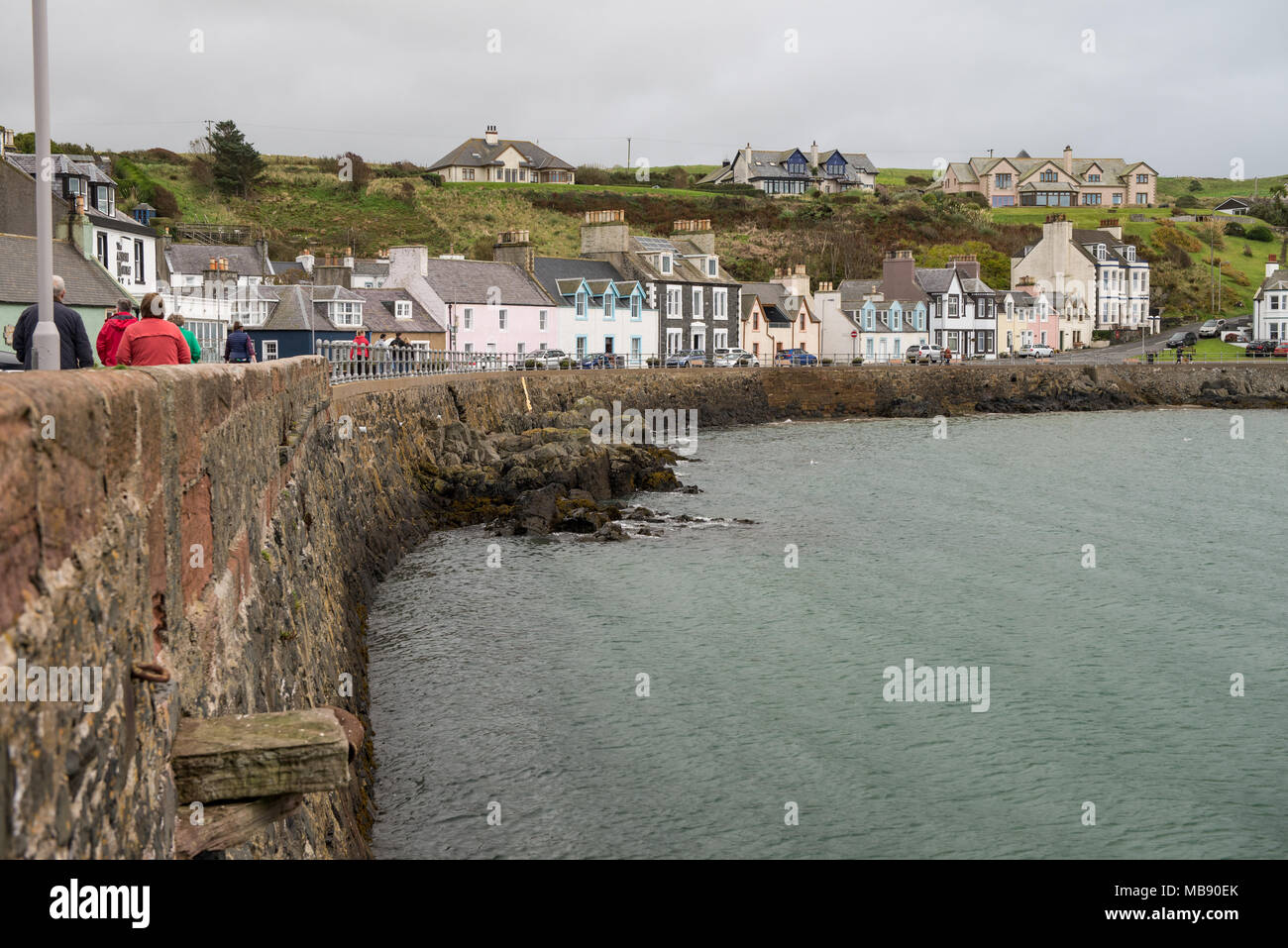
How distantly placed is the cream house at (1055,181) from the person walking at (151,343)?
153116mm

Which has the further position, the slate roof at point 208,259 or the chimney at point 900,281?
the chimney at point 900,281

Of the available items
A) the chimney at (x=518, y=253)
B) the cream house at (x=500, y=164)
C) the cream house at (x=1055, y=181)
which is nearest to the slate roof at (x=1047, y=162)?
the cream house at (x=1055, y=181)

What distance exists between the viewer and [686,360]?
6906 cm

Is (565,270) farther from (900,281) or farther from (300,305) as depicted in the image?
(900,281)

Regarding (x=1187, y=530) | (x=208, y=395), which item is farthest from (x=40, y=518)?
(x=1187, y=530)

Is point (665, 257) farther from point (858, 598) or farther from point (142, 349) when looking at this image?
point (142, 349)

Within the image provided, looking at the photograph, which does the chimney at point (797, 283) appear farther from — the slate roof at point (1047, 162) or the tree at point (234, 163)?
the slate roof at point (1047, 162)

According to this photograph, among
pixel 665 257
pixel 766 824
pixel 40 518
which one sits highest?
pixel 665 257

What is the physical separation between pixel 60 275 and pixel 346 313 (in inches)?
851

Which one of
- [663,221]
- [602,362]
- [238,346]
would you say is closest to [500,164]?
[663,221]

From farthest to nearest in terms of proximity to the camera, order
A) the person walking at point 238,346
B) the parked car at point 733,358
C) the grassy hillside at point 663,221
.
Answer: the grassy hillside at point 663,221
the parked car at point 733,358
the person walking at point 238,346

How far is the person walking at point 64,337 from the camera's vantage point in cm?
1041

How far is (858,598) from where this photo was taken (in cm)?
2272
